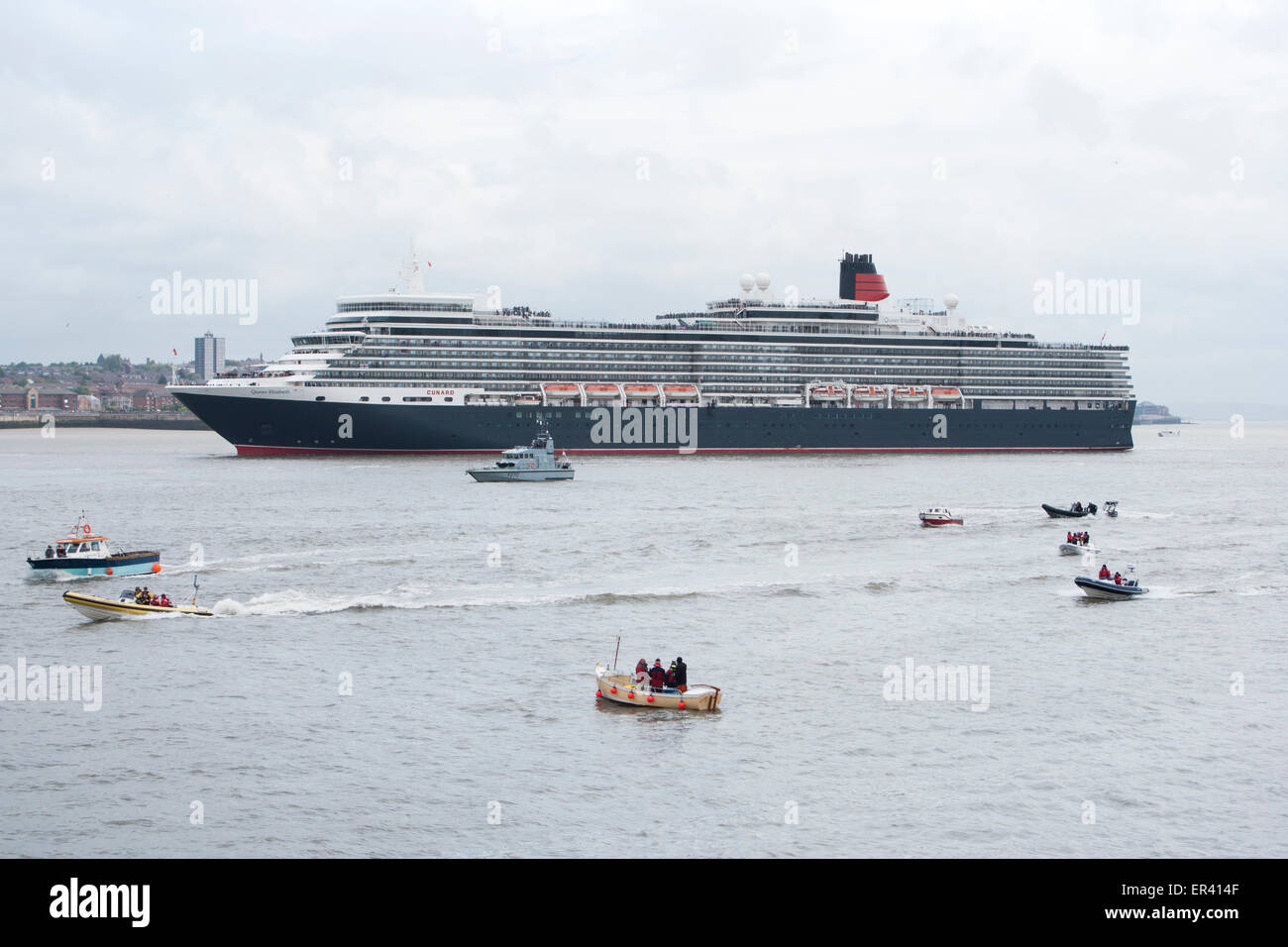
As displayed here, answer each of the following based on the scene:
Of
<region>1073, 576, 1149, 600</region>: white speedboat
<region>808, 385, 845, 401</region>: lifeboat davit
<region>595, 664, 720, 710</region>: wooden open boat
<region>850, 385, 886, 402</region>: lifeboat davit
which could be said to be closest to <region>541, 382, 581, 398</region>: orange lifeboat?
<region>808, 385, 845, 401</region>: lifeboat davit

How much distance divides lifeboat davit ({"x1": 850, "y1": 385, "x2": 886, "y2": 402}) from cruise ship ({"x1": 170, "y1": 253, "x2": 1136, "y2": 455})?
0.76ft

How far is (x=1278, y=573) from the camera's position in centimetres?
5459

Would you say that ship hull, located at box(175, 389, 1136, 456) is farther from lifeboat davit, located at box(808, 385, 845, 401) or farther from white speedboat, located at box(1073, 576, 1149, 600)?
white speedboat, located at box(1073, 576, 1149, 600)

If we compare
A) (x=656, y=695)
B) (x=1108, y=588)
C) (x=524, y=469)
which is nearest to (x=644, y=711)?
(x=656, y=695)

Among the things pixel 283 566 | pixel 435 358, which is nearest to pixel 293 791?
pixel 283 566

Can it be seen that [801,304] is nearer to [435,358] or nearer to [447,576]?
[435,358]

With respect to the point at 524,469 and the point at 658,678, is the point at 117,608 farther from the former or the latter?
the point at 524,469

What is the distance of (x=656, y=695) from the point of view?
102ft

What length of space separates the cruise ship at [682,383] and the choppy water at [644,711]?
44792 mm

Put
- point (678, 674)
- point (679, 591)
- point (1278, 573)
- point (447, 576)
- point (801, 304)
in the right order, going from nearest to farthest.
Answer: point (678, 674)
point (679, 591)
point (447, 576)
point (1278, 573)
point (801, 304)

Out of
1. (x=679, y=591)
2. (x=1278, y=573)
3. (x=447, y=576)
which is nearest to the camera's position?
(x=679, y=591)
